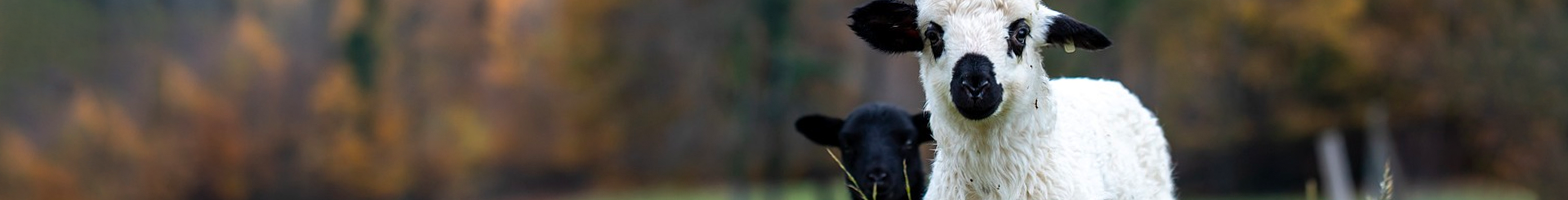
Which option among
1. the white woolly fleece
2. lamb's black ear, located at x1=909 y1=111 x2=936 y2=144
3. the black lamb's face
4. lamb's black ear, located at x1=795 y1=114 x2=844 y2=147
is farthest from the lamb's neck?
lamb's black ear, located at x1=795 y1=114 x2=844 y2=147

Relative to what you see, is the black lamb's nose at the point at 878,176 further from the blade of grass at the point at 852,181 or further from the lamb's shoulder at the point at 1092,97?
the lamb's shoulder at the point at 1092,97

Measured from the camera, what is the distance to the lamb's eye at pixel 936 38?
4.14 m

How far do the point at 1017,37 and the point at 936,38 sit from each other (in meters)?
0.21

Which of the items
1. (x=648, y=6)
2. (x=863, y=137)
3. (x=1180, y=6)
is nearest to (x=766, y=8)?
(x=648, y=6)

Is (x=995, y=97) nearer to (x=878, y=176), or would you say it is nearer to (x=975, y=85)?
(x=975, y=85)

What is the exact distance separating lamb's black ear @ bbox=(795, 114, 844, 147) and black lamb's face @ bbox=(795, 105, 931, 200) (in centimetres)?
16

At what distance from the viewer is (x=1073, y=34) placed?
4402mm

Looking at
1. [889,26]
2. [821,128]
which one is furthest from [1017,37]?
[821,128]

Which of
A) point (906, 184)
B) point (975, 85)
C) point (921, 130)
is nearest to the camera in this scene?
point (975, 85)

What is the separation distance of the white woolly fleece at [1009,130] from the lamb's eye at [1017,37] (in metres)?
0.01

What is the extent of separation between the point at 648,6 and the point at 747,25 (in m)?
1.37

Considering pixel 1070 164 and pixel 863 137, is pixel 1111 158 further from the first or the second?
pixel 863 137

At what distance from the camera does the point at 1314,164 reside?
1750cm

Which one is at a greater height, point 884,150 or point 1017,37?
point 1017,37
